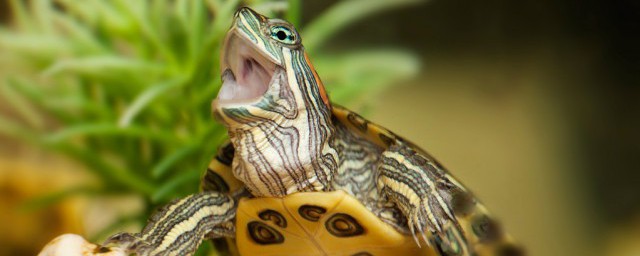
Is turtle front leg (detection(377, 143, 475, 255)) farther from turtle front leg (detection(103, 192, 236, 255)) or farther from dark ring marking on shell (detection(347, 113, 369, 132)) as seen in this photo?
turtle front leg (detection(103, 192, 236, 255))

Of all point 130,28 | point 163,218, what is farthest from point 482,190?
point 130,28

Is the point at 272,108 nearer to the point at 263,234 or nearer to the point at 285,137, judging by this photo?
the point at 285,137

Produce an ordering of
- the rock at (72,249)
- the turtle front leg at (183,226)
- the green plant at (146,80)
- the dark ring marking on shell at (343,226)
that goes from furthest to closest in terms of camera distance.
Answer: the green plant at (146,80) < the dark ring marking on shell at (343,226) < the turtle front leg at (183,226) < the rock at (72,249)

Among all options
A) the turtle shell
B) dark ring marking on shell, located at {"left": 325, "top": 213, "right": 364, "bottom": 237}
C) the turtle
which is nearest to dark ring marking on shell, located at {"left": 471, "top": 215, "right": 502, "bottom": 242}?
the turtle

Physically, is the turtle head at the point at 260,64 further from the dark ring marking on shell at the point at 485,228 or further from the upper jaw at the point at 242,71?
the dark ring marking on shell at the point at 485,228

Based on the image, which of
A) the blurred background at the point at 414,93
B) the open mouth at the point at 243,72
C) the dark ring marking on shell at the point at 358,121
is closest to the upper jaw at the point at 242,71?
the open mouth at the point at 243,72

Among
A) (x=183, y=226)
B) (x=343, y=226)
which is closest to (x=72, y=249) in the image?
(x=183, y=226)
